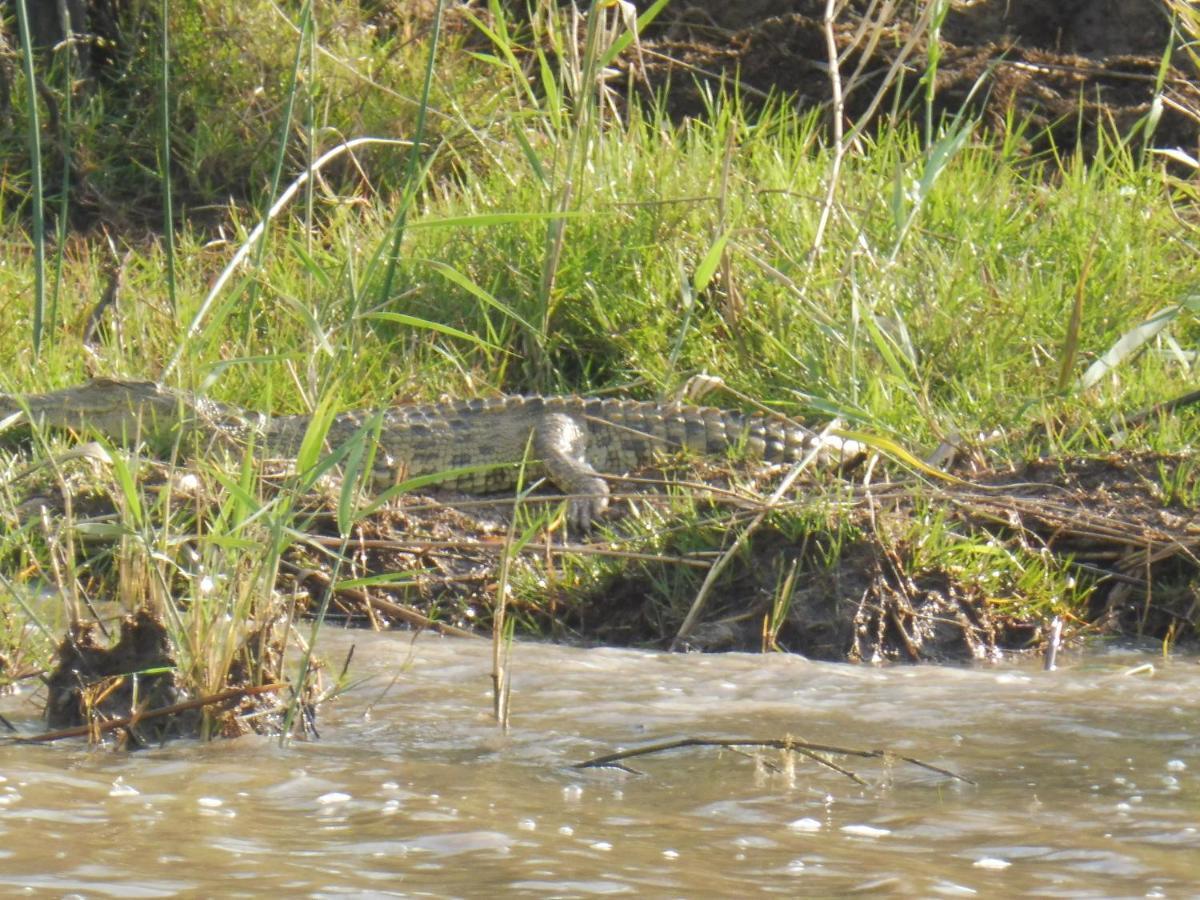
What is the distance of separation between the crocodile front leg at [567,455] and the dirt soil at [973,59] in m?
2.41

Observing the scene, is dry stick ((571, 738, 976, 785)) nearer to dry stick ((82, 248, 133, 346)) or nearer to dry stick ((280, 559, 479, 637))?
dry stick ((280, 559, 479, 637))

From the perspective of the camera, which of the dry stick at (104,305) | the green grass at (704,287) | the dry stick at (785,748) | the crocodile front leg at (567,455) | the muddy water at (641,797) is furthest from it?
the dry stick at (104,305)

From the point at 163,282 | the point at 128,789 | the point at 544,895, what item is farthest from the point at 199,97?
the point at 544,895

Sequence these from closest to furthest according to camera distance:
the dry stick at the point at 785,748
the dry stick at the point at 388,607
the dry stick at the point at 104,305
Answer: the dry stick at the point at 785,748 < the dry stick at the point at 388,607 < the dry stick at the point at 104,305

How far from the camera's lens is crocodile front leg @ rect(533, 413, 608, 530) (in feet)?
16.5

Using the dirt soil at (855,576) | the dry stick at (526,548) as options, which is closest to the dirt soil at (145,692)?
the dirt soil at (855,576)

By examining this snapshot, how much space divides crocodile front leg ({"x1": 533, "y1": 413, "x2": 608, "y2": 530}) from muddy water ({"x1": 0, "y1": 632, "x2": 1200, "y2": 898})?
5.17ft

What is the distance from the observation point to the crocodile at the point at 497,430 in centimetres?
504

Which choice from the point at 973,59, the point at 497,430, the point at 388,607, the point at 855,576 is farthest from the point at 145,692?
the point at 973,59

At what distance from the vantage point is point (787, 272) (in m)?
5.30

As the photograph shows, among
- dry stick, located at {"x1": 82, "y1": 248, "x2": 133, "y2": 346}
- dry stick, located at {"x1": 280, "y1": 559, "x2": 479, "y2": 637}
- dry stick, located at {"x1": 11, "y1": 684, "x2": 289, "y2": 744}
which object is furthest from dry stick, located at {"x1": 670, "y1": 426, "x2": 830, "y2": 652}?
dry stick, located at {"x1": 82, "y1": 248, "x2": 133, "y2": 346}

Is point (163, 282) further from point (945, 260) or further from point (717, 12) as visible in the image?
point (717, 12)

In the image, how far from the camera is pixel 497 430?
538 centimetres

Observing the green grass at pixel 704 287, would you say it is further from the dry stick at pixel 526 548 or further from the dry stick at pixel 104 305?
the dry stick at pixel 526 548
